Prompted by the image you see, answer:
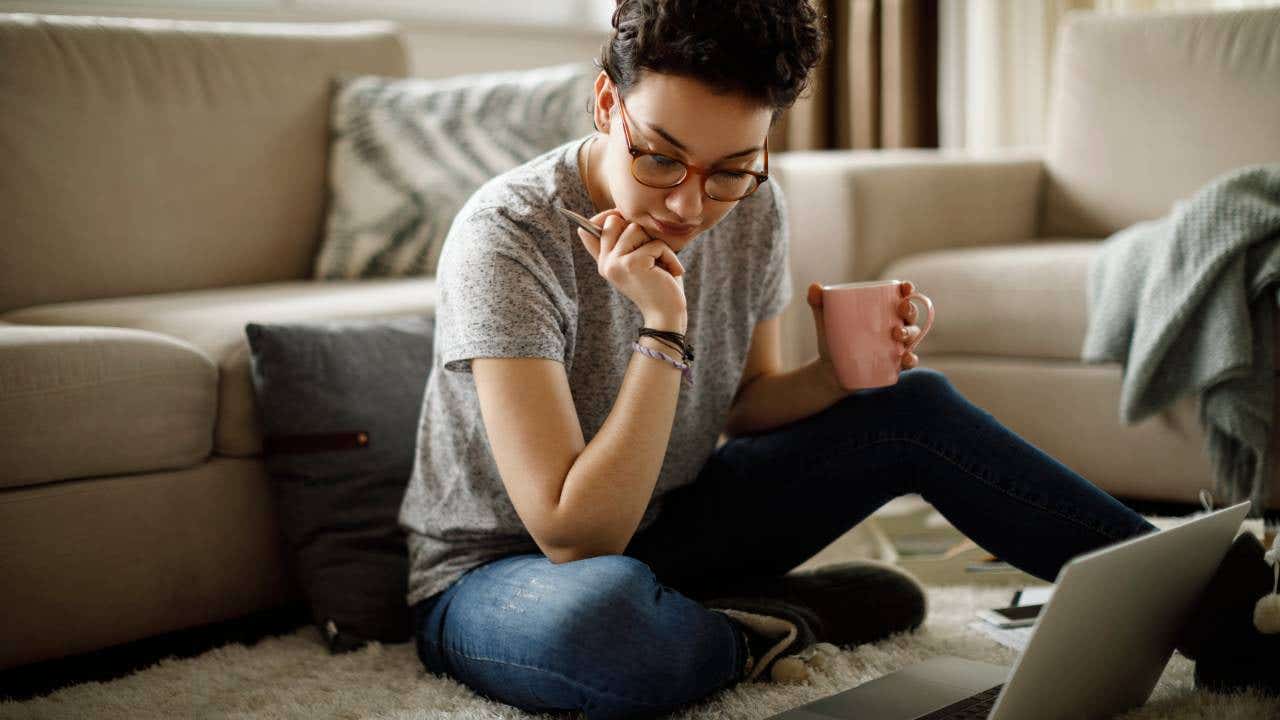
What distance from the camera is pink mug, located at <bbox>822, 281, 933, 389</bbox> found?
130 centimetres

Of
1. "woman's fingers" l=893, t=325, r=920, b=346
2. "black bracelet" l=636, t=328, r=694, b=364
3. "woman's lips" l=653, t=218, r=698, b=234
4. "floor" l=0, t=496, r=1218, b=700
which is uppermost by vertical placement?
"woman's lips" l=653, t=218, r=698, b=234

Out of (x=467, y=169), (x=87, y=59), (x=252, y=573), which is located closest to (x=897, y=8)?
(x=467, y=169)

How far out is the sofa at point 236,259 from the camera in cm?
152

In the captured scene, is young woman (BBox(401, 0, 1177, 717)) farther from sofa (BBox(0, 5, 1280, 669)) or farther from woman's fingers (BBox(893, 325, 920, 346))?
sofa (BBox(0, 5, 1280, 669))

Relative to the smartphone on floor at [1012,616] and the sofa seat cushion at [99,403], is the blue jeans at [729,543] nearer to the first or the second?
the smartphone on floor at [1012,616]

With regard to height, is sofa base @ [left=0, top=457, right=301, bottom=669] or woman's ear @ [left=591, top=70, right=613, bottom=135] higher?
woman's ear @ [left=591, top=70, right=613, bottom=135]

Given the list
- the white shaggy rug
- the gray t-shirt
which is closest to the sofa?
the white shaggy rug

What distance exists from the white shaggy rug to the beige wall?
1899 mm

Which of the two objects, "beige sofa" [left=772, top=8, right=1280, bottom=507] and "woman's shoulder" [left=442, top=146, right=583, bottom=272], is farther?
"beige sofa" [left=772, top=8, right=1280, bottom=507]

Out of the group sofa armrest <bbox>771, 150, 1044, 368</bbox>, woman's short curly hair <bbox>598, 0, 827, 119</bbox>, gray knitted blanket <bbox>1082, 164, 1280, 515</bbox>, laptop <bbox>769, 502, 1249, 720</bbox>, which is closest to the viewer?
laptop <bbox>769, 502, 1249, 720</bbox>

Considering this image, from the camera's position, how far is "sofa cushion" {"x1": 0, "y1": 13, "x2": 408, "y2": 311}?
6.88ft

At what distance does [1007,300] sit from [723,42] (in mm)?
1312

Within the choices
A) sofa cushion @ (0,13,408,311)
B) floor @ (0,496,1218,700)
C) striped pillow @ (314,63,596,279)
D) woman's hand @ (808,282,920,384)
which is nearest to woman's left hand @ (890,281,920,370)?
woman's hand @ (808,282,920,384)

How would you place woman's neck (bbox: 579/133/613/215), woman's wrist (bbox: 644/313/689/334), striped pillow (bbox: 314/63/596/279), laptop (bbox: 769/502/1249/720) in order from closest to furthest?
laptop (bbox: 769/502/1249/720)
woman's wrist (bbox: 644/313/689/334)
woman's neck (bbox: 579/133/613/215)
striped pillow (bbox: 314/63/596/279)
